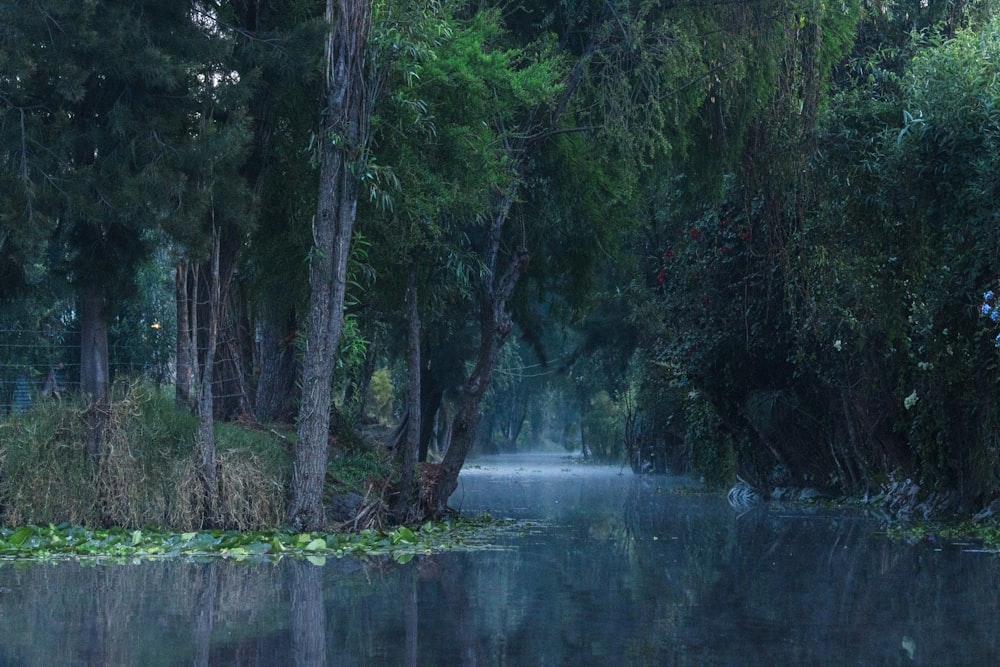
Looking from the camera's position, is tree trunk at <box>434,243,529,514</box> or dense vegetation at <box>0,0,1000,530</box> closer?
dense vegetation at <box>0,0,1000,530</box>

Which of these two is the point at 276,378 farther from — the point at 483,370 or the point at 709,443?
the point at 709,443

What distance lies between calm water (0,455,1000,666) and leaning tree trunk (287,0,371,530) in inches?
103

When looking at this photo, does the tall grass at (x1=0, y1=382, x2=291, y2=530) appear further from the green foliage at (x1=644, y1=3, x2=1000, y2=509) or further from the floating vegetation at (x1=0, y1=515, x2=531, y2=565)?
the green foliage at (x1=644, y1=3, x2=1000, y2=509)

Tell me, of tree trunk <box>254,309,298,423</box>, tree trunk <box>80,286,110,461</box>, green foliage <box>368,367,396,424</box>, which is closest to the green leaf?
tree trunk <box>80,286,110,461</box>

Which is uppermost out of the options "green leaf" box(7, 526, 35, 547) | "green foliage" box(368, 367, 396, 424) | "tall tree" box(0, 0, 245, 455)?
"tall tree" box(0, 0, 245, 455)

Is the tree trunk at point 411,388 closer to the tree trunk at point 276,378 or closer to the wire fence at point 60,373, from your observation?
the wire fence at point 60,373

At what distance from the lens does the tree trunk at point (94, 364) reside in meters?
14.4

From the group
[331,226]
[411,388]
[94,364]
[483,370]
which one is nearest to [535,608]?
[331,226]

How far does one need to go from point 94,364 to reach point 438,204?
4.73m

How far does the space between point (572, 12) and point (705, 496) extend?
14712 millimetres

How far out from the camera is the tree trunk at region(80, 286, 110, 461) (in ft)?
47.3

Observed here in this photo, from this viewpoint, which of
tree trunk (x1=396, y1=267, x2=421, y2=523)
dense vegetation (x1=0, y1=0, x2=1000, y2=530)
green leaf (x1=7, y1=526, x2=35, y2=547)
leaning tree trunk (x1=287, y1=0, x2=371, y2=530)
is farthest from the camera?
tree trunk (x1=396, y1=267, x2=421, y2=523)

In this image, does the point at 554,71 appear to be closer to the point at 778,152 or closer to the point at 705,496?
the point at 778,152

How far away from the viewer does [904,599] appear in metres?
9.17
